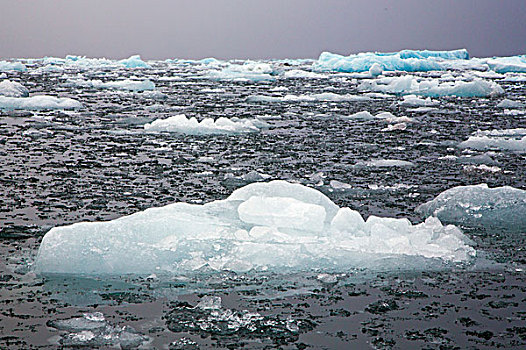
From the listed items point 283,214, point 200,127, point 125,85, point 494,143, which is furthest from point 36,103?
point 283,214

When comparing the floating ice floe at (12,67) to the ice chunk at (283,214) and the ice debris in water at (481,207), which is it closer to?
the ice debris in water at (481,207)

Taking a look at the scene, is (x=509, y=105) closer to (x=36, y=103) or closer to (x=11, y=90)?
(x=36, y=103)

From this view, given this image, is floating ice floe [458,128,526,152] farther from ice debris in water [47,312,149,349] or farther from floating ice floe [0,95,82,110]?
floating ice floe [0,95,82,110]

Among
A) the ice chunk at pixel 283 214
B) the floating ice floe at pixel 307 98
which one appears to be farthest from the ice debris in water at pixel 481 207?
the floating ice floe at pixel 307 98

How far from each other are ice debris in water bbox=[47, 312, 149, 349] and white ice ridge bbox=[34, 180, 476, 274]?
83cm

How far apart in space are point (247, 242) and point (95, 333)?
1.58 metres

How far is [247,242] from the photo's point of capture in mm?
4672

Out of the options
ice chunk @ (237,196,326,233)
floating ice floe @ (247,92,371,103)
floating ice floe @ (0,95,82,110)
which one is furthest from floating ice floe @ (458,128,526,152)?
floating ice floe @ (0,95,82,110)

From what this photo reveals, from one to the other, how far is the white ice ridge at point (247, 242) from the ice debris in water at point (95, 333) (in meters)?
0.83

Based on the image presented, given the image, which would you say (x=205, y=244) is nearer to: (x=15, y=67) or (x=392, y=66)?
(x=392, y=66)

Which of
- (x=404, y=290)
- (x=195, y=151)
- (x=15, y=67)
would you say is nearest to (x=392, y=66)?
(x=15, y=67)

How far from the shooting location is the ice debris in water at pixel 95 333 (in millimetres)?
3244

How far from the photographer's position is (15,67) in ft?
133

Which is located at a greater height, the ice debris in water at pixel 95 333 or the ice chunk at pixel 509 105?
the ice chunk at pixel 509 105
